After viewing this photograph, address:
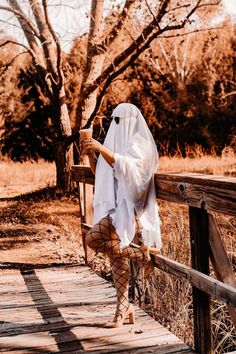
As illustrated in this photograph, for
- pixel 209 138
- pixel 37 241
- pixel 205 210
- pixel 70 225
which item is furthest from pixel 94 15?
pixel 209 138

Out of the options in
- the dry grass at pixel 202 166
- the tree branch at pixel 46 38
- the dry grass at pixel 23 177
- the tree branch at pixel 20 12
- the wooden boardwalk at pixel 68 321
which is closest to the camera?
the wooden boardwalk at pixel 68 321

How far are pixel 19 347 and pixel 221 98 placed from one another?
16.9 metres

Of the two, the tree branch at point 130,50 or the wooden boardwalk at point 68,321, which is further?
the tree branch at point 130,50

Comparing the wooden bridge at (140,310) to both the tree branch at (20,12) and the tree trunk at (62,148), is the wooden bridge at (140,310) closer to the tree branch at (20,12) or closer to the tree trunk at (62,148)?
the tree branch at (20,12)

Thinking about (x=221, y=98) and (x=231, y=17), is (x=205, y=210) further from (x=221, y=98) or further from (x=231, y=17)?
(x=231, y=17)

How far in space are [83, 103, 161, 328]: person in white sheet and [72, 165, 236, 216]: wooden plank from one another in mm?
134

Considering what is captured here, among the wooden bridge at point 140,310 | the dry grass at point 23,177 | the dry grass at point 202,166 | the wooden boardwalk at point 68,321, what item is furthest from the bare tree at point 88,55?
the wooden bridge at point 140,310

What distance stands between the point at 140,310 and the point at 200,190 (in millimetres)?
1454

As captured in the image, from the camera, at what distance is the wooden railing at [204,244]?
317 centimetres

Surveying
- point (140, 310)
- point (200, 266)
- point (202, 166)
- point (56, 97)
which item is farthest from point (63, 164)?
point (200, 266)

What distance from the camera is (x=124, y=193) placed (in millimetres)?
3842

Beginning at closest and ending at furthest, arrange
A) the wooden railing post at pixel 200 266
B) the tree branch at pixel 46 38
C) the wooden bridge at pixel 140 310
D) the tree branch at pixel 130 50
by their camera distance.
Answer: the wooden bridge at pixel 140 310 → the wooden railing post at pixel 200 266 → the tree branch at pixel 130 50 → the tree branch at pixel 46 38

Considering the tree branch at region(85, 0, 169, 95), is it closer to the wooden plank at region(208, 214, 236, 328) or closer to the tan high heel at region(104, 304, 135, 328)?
the tan high heel at region(104, 304, 135, 328)

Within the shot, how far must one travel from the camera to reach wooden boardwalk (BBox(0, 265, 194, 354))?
3.70 m
